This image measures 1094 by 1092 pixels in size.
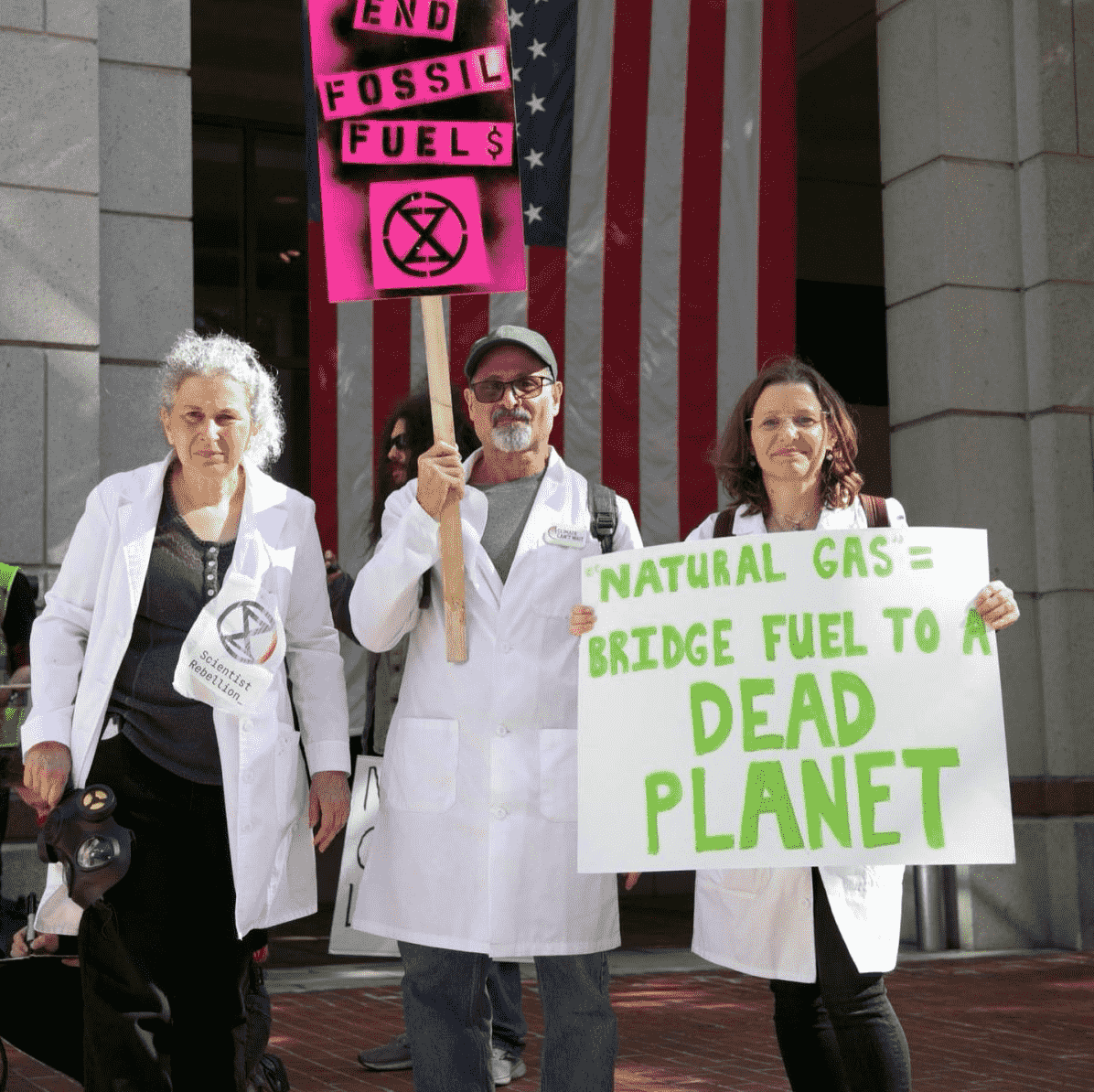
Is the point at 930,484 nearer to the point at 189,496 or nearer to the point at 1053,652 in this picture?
the point at 1053,652

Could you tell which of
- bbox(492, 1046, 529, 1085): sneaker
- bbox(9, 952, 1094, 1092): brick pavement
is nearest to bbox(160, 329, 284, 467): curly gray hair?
bbox(492, 1046, 529, 1085): sneaker

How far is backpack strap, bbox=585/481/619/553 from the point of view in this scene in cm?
392

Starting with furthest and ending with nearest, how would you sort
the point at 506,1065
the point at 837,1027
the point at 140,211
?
the point at 140,211, the point at 506,1065, the point at 837,1027

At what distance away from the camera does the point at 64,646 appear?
12.8 ft

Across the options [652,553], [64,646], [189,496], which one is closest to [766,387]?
[652,553]

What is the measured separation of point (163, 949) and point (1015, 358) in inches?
255

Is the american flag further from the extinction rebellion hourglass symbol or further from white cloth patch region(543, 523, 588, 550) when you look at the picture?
white cloth patch region(543, 523, 588, 550)

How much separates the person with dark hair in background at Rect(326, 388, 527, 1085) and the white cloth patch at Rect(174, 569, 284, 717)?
102cm

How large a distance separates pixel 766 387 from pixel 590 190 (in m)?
5.02

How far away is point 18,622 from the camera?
5.26 m

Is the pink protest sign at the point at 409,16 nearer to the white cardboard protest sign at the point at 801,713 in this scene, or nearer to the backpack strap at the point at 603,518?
the backpack strap at the point at 603,518

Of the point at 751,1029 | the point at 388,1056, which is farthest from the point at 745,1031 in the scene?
the point at 388,1056

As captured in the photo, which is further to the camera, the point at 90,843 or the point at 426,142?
the point at 426,142

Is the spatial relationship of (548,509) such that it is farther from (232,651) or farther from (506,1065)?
(506,1065)
